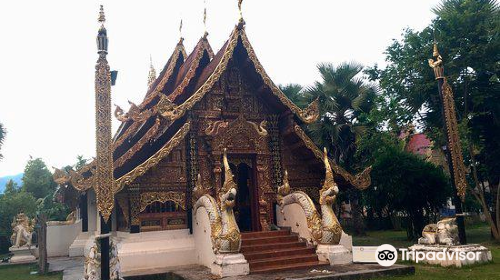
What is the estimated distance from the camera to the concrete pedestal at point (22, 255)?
15391 millimetres

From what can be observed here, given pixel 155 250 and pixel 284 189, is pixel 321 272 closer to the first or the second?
pixel 284 189

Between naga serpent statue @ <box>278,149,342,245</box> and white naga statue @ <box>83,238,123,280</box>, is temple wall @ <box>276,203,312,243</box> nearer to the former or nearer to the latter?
naga serpent statue @ <box>278,149,342,245</box>

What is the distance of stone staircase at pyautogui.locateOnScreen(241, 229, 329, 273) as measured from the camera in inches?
354

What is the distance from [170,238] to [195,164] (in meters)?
1.87

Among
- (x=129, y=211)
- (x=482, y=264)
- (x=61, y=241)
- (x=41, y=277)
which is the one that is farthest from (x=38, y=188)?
(x=482, y=264)

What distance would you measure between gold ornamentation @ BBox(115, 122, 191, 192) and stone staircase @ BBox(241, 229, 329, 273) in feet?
8.70

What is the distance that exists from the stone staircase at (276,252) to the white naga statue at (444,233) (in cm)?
283

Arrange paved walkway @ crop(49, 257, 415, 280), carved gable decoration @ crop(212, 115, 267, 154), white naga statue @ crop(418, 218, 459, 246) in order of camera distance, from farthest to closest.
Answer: carved gable decoration @ crop(212, 115, 267, 154), white naga statue @ crop(418, 218, 459, 246), paved walkway @ crop(49, 257, 415, 280)

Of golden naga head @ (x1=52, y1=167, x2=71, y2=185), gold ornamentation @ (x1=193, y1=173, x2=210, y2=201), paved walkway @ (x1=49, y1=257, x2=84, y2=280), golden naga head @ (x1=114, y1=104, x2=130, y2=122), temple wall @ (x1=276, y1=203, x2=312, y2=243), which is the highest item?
golden naga head @ (x1=114, y1=104, x2=130, y2=122)

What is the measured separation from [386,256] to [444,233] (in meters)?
1.54

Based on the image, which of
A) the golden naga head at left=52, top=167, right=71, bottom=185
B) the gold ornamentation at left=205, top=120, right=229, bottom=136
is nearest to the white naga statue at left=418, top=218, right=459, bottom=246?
the gold ornamentation at left=205, top=120, right=229, bottom=136

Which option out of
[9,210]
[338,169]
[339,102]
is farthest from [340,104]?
[9,210]

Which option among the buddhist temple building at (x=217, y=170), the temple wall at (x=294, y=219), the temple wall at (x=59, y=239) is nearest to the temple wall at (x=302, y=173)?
the buddhist temple building at (x=217, y=170)

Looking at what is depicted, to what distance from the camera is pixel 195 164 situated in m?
10.7
